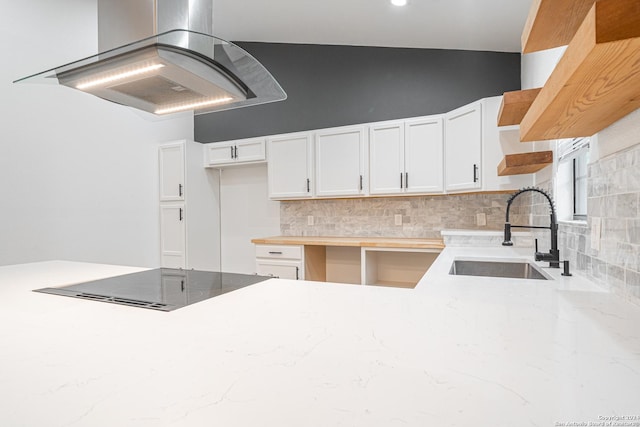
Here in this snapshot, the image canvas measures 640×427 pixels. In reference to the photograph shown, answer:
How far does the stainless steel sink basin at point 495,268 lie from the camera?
74.7 inches

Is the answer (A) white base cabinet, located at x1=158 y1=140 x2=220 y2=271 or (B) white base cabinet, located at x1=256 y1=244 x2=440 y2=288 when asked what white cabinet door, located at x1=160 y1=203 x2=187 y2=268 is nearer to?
(A) white base cabinet, located at x1=158 y1=140 x2=220 y2=271

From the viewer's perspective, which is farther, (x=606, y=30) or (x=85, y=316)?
(x=85, y=316)

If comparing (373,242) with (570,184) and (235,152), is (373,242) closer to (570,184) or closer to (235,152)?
(570,184)

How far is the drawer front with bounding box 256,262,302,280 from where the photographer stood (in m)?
3.30

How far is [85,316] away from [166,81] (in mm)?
951

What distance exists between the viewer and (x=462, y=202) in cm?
327

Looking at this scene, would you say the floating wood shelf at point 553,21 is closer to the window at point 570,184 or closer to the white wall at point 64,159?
the window at point 570,184

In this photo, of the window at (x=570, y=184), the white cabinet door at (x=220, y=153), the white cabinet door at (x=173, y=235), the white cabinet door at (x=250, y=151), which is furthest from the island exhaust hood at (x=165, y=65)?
the white cabinet door at (x=173, y=235)

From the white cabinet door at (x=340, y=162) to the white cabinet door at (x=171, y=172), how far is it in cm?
156

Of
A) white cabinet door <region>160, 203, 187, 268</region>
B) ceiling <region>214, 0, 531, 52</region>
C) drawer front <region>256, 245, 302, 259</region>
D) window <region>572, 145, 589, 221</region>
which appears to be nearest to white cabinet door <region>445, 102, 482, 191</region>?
ceiling <region>214, 0, 531, 52</region>

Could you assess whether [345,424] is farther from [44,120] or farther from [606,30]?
[44,120]

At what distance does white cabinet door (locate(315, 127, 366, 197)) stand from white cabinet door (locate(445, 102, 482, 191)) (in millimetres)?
772

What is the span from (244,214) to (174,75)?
2.94m

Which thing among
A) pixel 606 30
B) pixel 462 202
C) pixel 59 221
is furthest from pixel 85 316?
pixel 462 202
